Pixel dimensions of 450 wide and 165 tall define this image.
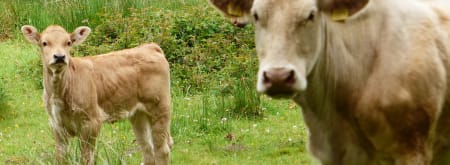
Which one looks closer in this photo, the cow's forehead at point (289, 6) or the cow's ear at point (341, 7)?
the cow's forehead at point (289, 6)

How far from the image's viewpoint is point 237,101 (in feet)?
35.0

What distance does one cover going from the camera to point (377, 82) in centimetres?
536

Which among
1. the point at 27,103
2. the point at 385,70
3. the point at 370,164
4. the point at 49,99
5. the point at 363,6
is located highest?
the point at 363,6

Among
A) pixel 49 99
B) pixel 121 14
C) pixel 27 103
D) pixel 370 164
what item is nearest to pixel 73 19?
pixel 121 14

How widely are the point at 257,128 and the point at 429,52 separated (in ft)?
16.8

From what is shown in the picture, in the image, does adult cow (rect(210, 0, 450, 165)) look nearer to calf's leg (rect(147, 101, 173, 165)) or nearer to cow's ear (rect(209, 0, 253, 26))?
cow's ear (rect(209, 0, 253, 26))

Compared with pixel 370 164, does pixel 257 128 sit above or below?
below

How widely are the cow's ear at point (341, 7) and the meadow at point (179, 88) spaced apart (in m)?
2.46

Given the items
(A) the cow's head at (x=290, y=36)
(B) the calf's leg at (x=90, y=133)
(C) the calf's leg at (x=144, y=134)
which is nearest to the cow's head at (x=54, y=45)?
(B) the calf's leg at (x=90, y=133)

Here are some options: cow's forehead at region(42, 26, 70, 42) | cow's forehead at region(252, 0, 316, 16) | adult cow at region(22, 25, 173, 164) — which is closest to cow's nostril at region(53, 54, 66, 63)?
adult cow at region(22, 25, 173, 164)

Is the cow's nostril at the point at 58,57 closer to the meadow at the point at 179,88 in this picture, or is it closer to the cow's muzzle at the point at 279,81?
the meadow at the point at 179,88

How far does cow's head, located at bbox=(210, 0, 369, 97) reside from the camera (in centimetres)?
467

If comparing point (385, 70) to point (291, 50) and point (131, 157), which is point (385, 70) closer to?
point (291, 50)

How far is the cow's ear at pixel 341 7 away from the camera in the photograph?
5004 mm
